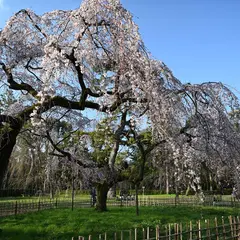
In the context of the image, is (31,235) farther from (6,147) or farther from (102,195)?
(102,195)

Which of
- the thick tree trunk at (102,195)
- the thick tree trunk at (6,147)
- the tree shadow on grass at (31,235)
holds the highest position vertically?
the thick tree trunk at (6,147)

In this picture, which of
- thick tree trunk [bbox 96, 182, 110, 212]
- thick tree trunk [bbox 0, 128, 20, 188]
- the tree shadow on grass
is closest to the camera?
the tree shadow on grass

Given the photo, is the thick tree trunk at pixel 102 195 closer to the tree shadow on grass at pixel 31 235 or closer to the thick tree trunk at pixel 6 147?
the tree shadow on grass at pixel 31 235

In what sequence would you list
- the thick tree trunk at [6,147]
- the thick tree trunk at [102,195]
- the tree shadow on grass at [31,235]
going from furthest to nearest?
the thick tree trunk at [102,195]
the thick tree trunk at [6,147]
the tree shadow on grass at [31,235]

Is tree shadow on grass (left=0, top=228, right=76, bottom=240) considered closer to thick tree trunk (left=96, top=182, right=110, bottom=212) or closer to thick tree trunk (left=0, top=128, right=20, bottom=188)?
thick tree trunk (left=0, top=128, right=20, bottom=188)

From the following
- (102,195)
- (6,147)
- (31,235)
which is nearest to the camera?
(6,147)

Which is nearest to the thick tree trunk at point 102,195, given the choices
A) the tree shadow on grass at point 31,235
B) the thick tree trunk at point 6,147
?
the tree shadow on grass at point 31,235

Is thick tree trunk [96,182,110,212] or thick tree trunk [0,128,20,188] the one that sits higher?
thick tree trunk [0,128,20,188]

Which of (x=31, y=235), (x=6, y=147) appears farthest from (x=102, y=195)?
(x=6, y=147)

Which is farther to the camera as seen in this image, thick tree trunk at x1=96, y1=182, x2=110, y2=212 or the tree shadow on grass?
thick tree trunk at x1=96, y1=182, x2=110, y2=212

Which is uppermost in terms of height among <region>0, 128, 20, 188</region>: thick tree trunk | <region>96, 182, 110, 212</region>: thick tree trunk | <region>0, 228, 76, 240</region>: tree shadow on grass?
<region>0, 128, 20, 188</region>: thick tree trunk

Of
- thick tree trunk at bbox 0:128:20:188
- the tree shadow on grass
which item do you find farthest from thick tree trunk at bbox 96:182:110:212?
thick tree trunk at bbox 0:128:20:188

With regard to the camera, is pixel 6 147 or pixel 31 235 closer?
pixel 6 147

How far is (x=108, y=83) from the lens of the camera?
6.86 meters
